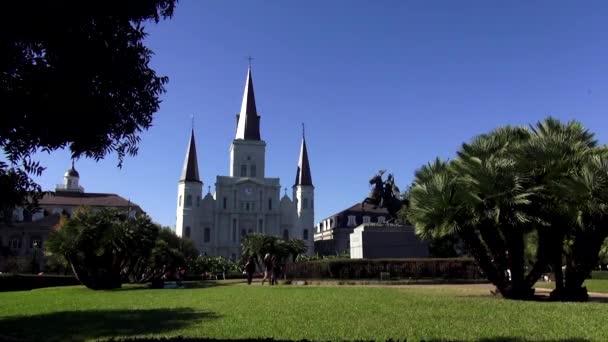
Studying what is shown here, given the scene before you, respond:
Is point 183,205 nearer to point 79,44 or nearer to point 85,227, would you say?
point 85,227

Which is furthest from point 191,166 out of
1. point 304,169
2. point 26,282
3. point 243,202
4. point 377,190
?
point 377,190

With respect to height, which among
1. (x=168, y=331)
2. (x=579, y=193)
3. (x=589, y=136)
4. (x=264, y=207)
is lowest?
(x=168, y=331)

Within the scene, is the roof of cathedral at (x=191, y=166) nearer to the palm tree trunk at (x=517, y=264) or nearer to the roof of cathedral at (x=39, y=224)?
the roof of cathedral at (x=39, y=224)

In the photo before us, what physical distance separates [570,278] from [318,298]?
6540 millimetres

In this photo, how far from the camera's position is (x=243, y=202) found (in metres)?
95.2

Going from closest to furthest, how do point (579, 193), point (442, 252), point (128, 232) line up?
point (579, 193) < point (128, 232) < point (442, 252)

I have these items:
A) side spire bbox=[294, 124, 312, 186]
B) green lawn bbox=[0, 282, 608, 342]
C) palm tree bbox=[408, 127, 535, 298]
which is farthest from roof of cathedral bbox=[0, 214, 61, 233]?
palm tree bbox=[408, 127, 535, 298]

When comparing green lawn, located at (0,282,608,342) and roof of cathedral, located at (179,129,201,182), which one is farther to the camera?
roof of cathedral, located at (179,129,201,182)

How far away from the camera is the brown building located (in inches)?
2731

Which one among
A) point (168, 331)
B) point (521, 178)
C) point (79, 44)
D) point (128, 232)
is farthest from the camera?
point (128, 232)

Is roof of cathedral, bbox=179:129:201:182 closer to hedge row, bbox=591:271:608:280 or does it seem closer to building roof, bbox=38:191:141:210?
building roof, bbox=38:191:141:210

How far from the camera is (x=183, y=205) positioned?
92.5m

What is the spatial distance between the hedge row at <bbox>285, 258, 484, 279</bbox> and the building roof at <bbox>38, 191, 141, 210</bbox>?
76374 mm

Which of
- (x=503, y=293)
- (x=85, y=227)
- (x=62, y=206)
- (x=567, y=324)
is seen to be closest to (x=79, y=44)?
(x=567, y=324)
